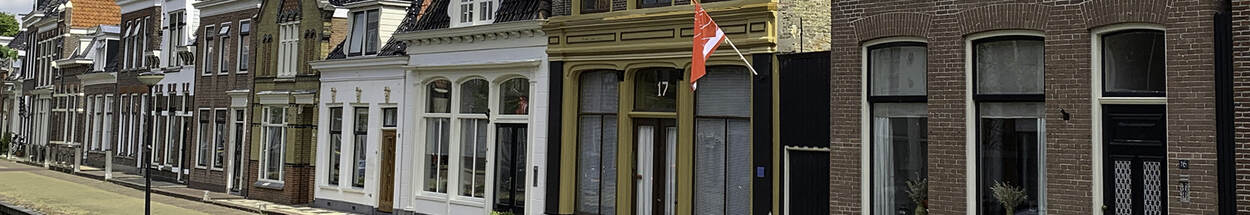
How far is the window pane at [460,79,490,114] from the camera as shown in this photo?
66.9 feet

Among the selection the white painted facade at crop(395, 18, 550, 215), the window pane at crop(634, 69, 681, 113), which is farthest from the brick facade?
the window pane at crop(634, 69, 681, 113)

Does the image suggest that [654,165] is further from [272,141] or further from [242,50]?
[242,50]

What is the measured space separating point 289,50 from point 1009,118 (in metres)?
18.5

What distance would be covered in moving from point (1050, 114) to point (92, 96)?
37.5 metres

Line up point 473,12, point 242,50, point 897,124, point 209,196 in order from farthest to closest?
point 242,50, point 209,196, point 473,12, point 897,124

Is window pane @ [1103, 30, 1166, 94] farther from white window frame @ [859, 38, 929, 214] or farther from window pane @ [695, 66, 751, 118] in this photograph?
window pane @ [695, 66, 751, 118]

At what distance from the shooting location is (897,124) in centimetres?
1379

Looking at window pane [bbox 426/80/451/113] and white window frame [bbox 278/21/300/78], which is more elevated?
white window frame [bbox 278/21/300/78]

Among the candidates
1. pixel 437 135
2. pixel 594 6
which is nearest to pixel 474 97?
pixel 437 135

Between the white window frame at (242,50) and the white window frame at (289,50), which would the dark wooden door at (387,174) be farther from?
the white window frame at (242,50)

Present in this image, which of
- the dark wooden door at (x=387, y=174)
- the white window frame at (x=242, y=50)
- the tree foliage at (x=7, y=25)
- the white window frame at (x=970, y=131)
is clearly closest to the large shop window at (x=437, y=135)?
the dark wooden door at (x=387, y=174)

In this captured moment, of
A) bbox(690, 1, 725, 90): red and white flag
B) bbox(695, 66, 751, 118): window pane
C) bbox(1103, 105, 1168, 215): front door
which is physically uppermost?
bbox(690, 1, 725, 90): red and white flag

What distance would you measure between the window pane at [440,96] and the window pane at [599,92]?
3.73 m

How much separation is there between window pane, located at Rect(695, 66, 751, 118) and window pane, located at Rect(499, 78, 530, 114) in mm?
3954
